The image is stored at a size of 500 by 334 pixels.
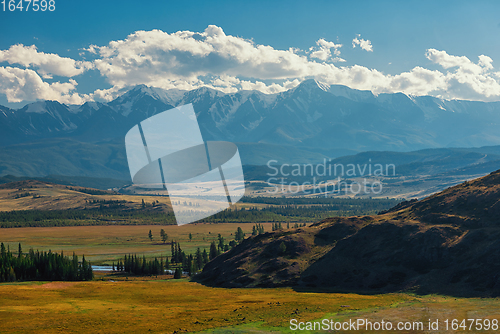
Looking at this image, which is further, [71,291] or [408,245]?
[408,245]

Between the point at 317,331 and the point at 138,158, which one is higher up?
the point at 138,158

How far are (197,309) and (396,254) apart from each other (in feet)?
188

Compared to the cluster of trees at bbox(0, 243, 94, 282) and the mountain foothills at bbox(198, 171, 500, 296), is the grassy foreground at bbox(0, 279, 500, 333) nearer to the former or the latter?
the mountain foothills at bbox(198, 171, 500, 296)

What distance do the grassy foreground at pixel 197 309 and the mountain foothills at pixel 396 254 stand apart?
30.2 ft

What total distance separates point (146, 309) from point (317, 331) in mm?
35055

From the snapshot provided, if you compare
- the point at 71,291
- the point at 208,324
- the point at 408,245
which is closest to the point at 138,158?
the point at 208,324

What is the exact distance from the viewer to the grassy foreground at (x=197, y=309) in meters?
66.5

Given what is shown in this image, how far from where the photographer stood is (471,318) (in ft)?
221

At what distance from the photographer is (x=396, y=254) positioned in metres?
113

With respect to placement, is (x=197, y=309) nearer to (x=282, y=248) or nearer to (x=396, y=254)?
(x=282, y=248)

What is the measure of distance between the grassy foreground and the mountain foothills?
920cm

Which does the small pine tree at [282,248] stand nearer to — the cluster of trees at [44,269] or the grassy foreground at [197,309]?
the grassy foreground at [197,309]

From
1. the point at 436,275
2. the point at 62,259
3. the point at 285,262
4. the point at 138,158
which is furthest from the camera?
the point at 62,259

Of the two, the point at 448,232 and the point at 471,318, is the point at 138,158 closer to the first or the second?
the point at 471,318
